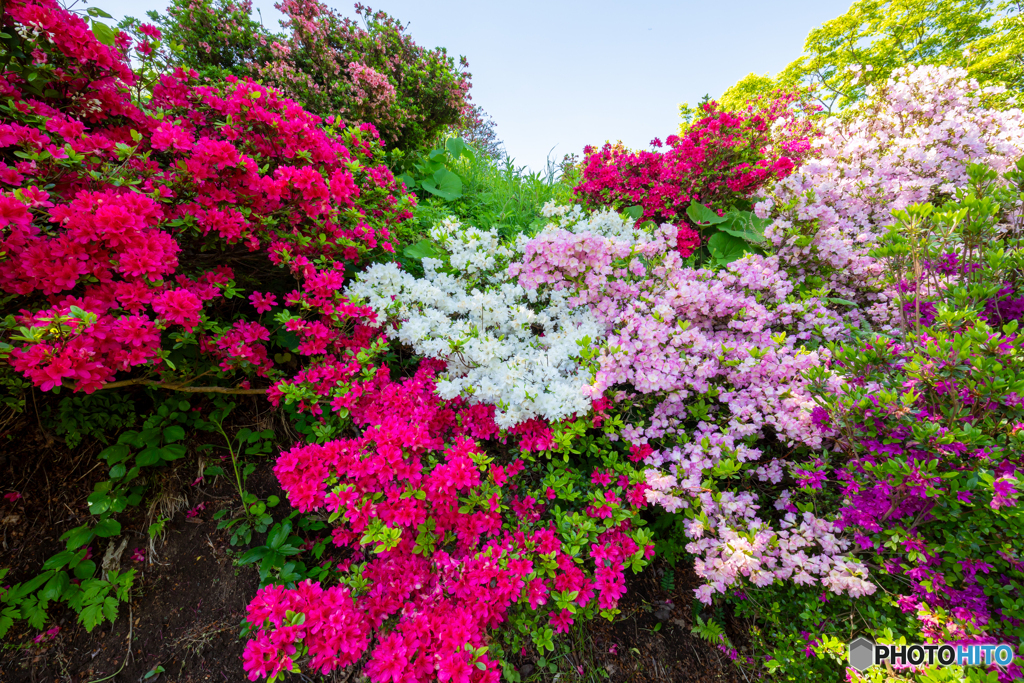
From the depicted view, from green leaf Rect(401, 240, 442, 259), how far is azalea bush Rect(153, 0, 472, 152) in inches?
121

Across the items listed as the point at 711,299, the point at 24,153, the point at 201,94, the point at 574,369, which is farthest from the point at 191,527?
the point at 711,299

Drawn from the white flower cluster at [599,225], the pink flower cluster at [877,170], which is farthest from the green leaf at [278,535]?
the pink flower cluster at [877,170]

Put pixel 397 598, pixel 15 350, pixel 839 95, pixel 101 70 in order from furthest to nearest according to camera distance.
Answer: pixel 839 95 → pixel 101 70 → pixel 397 598 → pixel 15 350

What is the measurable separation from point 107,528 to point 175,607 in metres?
0.58

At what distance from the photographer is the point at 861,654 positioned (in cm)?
168

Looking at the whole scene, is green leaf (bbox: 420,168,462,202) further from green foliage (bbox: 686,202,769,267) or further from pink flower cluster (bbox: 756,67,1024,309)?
pink flower cluster (bbox: 756,67,1024,309)

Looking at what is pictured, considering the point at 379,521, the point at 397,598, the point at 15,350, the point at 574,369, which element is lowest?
the point at 397,598

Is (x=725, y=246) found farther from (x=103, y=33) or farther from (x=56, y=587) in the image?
(x=56, y=587)

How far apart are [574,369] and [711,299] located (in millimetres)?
Result: 985

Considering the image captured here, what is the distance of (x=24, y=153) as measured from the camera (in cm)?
160

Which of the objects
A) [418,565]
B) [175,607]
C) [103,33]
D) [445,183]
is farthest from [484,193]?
[175,607]

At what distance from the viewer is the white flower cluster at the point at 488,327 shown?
81.0 inches

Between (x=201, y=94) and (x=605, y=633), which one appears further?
(x=201, y=94)

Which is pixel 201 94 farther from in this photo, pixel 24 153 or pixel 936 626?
pixel 936 626
